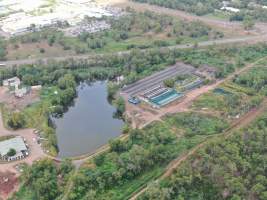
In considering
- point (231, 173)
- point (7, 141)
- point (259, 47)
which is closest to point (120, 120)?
point (7, 141)

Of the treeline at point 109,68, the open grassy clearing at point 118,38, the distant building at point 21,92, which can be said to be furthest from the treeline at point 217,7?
the distant building at point 21,92

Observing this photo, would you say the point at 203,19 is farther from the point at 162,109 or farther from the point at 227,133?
the point at 227,133

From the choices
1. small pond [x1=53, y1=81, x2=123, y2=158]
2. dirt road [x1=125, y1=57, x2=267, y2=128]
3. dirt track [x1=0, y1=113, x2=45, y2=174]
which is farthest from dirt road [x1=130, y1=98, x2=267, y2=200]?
dirt track [x1=0, y1=113, x2=45, y2=174]

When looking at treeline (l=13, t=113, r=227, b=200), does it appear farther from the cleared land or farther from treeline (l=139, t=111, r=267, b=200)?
the cleared land

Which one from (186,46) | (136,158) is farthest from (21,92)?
(186,46)

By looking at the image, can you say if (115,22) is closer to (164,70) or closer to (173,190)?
(164,70)

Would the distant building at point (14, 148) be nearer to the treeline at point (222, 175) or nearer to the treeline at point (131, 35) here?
the treeline at point (222, 175)

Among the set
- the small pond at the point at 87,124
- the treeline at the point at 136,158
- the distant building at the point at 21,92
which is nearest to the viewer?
the treeline at the point at 136,158
